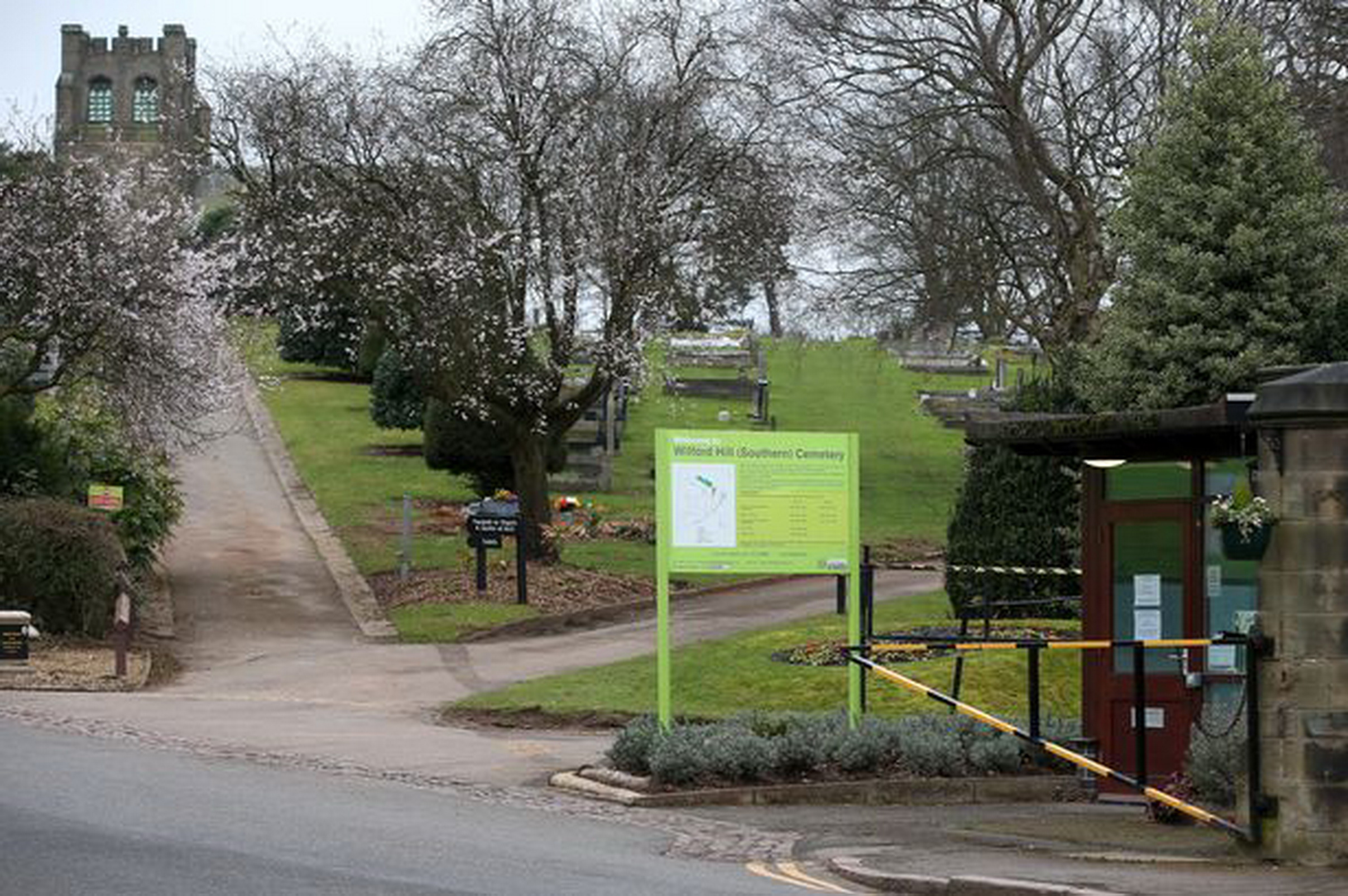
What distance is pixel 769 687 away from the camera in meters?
24.0

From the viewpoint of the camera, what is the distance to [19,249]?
32.8m

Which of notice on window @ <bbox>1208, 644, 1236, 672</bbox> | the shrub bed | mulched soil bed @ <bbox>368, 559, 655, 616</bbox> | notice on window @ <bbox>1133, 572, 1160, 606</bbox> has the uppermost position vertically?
notice on window @ <bbox>1133, 572, 1160, 606</bbox>

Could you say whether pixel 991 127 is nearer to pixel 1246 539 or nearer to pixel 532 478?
pixel 532 478

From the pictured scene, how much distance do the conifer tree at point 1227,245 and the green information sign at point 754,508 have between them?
886 centimetres

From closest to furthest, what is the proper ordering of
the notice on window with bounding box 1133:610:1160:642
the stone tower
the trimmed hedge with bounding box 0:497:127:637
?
the notice on window with bounding box 1133:610:1160:642
the trimmed hedge with bounding box 0:497:127:637
the stone tower

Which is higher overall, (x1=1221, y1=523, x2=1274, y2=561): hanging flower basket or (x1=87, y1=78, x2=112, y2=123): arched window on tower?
(x1=87, y1=78, x2=112, y2=123): arched window on tower

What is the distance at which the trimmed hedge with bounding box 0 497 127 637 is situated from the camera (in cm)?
2922

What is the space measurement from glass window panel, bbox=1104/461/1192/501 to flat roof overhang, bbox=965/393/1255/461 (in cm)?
8

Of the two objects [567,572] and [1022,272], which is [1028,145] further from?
[567,572]

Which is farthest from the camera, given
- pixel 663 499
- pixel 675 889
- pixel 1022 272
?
pixel 1022 272

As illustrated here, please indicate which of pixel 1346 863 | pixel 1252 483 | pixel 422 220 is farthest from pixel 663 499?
pixel 422 220

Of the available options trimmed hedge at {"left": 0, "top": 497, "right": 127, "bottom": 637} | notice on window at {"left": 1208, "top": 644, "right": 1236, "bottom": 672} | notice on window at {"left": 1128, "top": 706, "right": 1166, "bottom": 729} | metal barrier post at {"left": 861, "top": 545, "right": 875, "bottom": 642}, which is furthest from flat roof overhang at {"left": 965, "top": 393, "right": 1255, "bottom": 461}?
trimmed hedge at {"left": 0, "top": 497, "right": 127, "bottom": 637}

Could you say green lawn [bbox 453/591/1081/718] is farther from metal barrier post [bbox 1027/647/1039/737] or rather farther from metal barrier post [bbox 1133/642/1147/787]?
metal barrier post [bbox 1133/642/1147/787]

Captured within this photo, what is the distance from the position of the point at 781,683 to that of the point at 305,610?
41.4 ft
